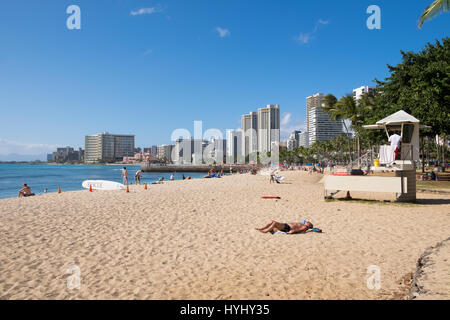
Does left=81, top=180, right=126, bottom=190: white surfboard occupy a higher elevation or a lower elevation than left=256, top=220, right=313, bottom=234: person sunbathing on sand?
higher

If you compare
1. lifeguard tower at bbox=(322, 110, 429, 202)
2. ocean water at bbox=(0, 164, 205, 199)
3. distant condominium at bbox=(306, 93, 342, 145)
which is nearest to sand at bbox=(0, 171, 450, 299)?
lifeguard tower at bbox=(322, 110, 429, 202)

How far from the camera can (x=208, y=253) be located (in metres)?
6.38

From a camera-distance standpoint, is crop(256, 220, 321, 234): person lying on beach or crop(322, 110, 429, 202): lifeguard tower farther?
crop(322, 110, 429, 202): lifeguard tower

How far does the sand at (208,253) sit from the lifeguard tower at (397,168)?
1833mm

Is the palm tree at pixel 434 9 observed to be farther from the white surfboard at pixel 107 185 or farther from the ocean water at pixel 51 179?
the ocean water at pixel 51 179

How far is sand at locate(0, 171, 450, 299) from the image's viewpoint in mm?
4566

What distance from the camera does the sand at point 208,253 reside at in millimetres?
4566

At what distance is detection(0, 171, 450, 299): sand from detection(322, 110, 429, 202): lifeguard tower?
1.83m

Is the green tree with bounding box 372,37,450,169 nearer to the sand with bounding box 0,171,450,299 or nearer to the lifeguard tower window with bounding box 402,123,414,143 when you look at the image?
the lifeguard tower window with bounding box 402,123,414,143

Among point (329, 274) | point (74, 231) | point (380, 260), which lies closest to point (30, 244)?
point (74, 231)

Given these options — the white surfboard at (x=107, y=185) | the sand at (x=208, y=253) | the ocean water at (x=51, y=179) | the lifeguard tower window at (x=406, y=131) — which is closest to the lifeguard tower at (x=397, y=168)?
the lifeguard tower window at (x=406, y=131)

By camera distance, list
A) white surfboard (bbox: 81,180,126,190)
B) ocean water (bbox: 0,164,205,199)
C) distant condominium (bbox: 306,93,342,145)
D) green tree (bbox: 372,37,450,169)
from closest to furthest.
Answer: green tree (bbox: 372,37,450,169)
white surfboard (bbox: 81,180,126,190)
ocean water (bbox: 0,164,205,199)
distant condominium (bbox: 306,93,342,145)

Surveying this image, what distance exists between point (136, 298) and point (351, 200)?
12.8 m

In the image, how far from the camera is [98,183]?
2161cm
